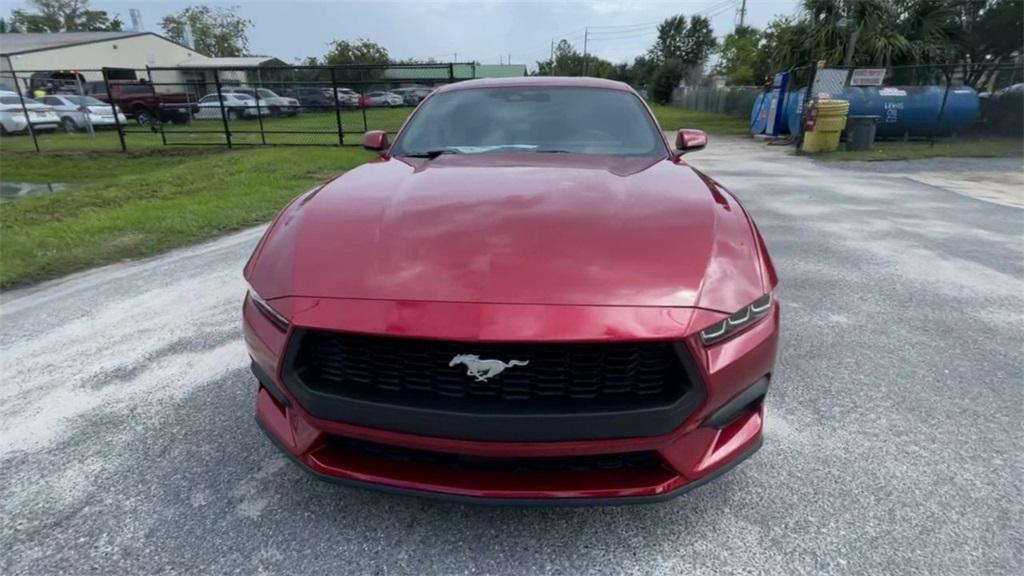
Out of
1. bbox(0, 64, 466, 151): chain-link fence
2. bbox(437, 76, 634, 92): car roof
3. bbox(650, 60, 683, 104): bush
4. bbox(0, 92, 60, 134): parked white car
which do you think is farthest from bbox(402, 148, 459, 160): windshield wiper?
bbox(650, 60, 683, 104): bush

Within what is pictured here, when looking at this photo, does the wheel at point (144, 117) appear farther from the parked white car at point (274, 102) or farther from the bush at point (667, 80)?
the bush at point (667, 80)

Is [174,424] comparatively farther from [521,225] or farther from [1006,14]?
[1006,14]

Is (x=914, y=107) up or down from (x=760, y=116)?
up

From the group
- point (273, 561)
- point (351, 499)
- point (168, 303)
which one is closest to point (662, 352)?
point (351, 499)

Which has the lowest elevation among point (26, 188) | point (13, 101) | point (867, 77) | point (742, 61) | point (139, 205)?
point (26, 188)

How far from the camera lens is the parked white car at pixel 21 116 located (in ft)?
58.6

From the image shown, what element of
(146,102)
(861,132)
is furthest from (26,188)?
(861,132)

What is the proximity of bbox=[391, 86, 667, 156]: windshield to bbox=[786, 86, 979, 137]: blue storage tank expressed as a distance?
13567 millimetres

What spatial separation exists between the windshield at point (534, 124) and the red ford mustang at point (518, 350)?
3.62ft

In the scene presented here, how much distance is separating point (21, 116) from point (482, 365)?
23816mm

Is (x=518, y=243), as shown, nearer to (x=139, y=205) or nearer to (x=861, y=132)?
(x=139, y=205)

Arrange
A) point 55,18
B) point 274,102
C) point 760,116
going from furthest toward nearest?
point 55,18 → point 760,116 → point 274,102

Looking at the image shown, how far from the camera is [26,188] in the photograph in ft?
31.5

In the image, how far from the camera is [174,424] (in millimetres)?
2365
